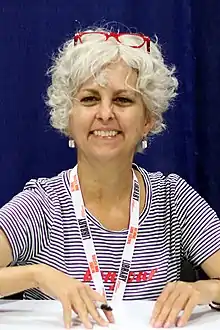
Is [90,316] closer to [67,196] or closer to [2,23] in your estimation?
[67,196]

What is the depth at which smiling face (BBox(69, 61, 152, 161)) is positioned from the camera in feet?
5.27

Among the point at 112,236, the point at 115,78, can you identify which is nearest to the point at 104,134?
the point at 115,78

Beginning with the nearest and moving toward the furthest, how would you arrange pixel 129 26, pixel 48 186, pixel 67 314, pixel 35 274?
1. pixel 67 314
2. pixel 35 274
3. pixel 48 186
4. pixel 129 26

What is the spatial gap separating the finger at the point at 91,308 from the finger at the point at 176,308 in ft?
0.42

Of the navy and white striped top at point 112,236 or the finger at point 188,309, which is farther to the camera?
the navy and white striped top at point 112,236

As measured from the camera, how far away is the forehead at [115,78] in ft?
5.26

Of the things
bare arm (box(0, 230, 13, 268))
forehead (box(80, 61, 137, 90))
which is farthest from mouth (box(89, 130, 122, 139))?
bare arm (box(0, 230, 13, 268))

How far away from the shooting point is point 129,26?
203cm

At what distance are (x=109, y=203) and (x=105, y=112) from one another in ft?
0.84

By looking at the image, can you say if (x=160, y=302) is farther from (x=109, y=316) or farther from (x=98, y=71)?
(x=98, y=71)

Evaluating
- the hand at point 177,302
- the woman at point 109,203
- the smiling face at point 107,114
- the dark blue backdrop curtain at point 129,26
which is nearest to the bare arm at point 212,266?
the woman at point 109,203

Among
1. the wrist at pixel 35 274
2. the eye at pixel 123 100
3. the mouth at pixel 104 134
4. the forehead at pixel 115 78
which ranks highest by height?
the forehead at pixel 115 78

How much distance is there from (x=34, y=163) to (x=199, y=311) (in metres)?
0.82

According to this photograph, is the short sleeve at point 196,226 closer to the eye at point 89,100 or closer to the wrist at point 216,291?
the wrist at point 216,291
